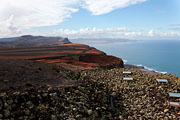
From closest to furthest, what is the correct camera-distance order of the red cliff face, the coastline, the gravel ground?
the gravel ground, the coastline, the red cliff face

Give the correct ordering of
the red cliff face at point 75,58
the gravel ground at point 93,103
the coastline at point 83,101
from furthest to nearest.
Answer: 1. the red cliff face at point 75,58
2. the coastline at point 83,101
3. the gravel ground at point 93,103

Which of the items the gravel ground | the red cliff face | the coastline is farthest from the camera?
the red cliff face

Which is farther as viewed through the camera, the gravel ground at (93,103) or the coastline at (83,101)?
the coastline at (83,101)

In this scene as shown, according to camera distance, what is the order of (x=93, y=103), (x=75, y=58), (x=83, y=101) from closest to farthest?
(x=83, y=101) → (x=93, y=103) → (x=75, y=58)

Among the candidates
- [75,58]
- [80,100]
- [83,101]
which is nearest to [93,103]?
[83,101]

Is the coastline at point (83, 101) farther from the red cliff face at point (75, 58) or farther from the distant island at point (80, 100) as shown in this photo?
the red cliff face at point (75, 58)

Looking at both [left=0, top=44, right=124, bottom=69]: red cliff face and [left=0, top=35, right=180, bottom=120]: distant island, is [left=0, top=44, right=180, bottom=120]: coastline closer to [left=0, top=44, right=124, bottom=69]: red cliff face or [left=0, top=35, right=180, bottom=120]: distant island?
[left=0, top=35, right=180, bottom=120]: distant island

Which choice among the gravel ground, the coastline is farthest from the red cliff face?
the gravel ground

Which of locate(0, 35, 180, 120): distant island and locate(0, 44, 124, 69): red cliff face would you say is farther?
locate(0, 44, 124, 69): red cliff face

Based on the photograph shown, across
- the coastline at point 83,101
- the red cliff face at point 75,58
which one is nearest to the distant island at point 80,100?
the coastline at point 83,101

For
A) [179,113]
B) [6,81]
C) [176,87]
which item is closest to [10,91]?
[6,81]

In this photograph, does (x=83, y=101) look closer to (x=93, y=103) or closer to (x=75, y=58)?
(x=93, y=103)

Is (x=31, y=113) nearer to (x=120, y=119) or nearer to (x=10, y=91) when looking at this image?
(x=10, y=91)

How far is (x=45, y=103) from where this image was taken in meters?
10.9
